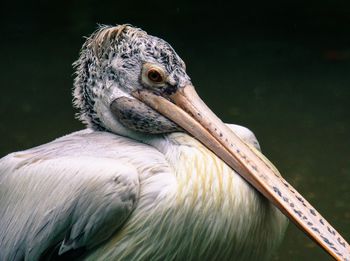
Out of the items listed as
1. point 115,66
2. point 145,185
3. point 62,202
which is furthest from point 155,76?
point 62,202

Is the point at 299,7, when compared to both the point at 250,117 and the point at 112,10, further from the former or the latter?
the point at 250,117

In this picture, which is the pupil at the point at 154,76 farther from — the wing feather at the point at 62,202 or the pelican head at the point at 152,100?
the wing feather at the point at 62,202

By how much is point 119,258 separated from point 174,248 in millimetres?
177

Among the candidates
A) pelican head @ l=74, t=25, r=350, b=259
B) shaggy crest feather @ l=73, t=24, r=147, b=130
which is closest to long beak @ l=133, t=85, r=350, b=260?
pelican head @ l=74, t=25, r=350, b=259

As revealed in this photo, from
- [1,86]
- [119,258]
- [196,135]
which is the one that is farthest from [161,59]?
[1,86]

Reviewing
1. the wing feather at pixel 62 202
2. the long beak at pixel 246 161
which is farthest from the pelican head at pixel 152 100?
the wing feather at pixel 62 202

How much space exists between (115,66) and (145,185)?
0.47 m

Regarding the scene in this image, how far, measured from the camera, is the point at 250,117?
5.02m

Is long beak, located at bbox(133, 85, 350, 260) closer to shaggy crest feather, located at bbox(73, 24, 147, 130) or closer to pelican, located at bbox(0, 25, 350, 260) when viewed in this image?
pelican, located at bbox(0, 25, 350, 260)

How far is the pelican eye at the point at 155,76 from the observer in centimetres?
274

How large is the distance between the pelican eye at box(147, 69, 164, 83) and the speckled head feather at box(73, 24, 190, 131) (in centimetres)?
3

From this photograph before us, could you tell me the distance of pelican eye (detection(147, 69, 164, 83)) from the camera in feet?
8.98

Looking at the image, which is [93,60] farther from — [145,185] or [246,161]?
[246,161]

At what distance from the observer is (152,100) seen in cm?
277
